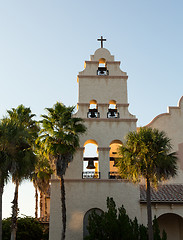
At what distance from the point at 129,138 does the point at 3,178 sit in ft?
26.0

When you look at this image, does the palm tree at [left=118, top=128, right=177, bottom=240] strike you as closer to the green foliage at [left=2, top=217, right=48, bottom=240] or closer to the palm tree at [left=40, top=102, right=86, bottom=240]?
the palm tree at [left=40, top=102, right=86, bottom=240]

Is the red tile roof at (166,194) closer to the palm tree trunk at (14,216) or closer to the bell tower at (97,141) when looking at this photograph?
the bell tower at (97,141)

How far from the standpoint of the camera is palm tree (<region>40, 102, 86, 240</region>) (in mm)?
20219

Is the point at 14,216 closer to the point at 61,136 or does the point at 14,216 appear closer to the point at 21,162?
the point at 21,162

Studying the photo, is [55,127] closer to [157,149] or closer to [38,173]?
[157,149]

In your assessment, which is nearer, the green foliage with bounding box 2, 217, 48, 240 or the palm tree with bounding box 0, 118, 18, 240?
the palm tree with bounding box 0, 118, 18, 240

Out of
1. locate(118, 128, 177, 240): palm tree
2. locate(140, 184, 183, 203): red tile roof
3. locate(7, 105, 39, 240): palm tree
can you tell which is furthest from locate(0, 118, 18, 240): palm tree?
locate(140, 184, 183, 203): red tile roof

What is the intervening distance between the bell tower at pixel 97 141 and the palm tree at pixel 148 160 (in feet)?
8.01

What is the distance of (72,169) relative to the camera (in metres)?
22.4

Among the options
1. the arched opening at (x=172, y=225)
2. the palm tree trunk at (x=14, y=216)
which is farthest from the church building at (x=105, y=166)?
the palm tree trunk at (x=14, y=216)

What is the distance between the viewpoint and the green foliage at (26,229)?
2258 centimetres

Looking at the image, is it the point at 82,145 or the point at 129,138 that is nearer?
the point at 129,138

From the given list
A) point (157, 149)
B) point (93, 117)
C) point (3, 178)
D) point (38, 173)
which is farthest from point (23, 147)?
point (38, 173)

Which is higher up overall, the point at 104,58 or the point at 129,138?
the point at 104,58
